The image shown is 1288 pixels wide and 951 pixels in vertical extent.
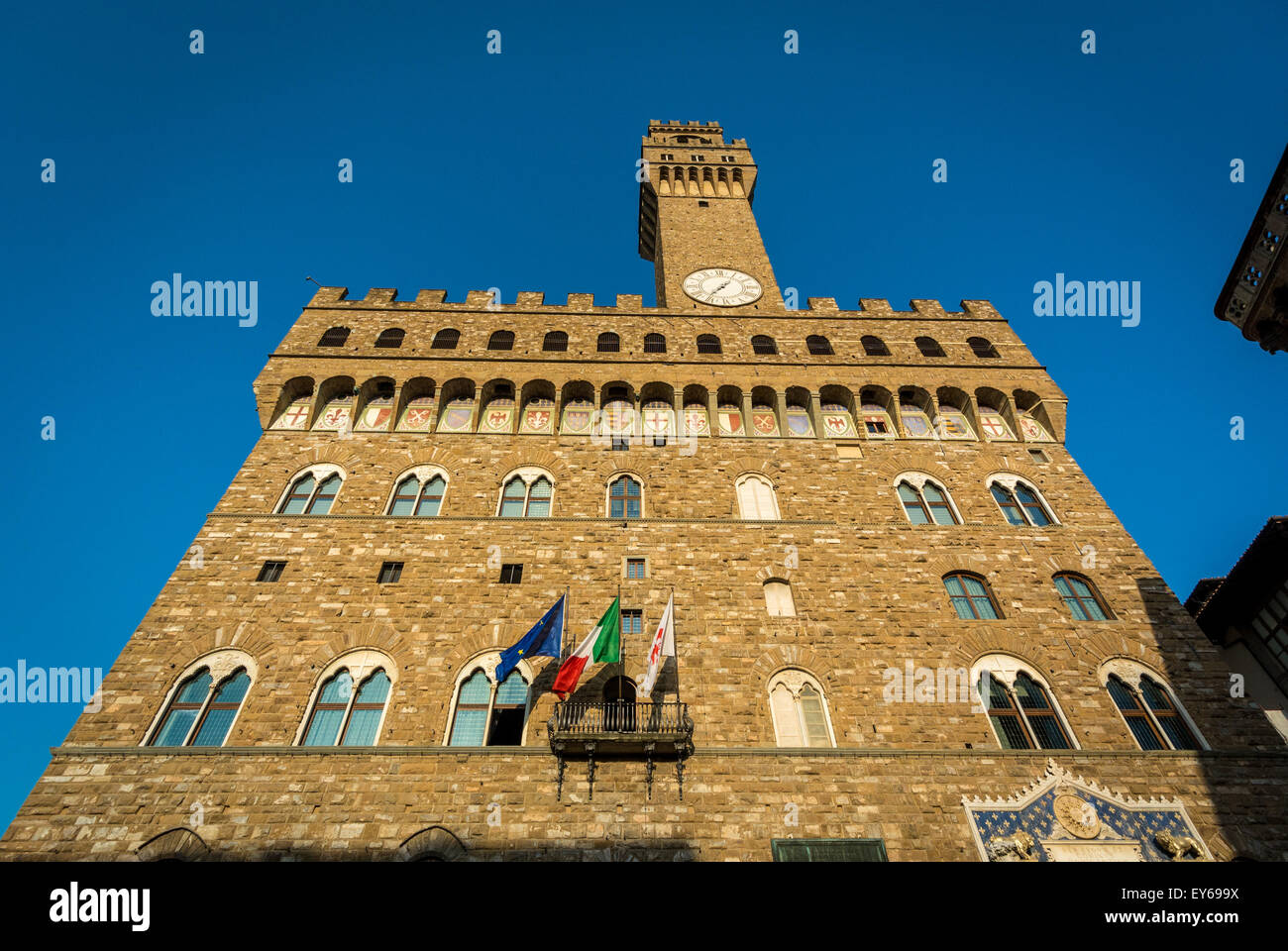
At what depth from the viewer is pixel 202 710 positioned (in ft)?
42.2

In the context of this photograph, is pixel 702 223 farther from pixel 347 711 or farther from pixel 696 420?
pixel 347 711

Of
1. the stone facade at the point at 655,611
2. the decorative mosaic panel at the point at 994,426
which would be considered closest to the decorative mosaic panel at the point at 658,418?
the stone facade at the point at 655,611

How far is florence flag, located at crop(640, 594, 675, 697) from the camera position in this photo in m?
12.5

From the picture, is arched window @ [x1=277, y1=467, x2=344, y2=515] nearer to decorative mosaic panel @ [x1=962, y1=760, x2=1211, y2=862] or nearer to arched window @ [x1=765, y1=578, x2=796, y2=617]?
arched window @ [x1=765, y1=578, x2=796, y2=617]

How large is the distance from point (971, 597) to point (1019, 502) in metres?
3.64

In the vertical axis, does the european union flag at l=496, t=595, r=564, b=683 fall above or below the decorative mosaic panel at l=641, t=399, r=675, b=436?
below

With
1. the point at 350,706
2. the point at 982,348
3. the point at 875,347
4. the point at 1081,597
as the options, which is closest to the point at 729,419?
the point at 875,347

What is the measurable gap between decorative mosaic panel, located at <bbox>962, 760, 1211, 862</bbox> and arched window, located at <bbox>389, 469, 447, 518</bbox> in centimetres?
1214

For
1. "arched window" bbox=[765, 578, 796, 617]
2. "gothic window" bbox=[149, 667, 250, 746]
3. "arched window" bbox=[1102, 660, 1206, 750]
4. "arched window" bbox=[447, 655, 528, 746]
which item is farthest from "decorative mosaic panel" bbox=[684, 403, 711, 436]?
"gothic window" bbox=[149, 667, 250, 746]

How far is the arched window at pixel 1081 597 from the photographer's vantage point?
50.2 feet

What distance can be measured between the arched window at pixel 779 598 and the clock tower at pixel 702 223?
1010 centimetres

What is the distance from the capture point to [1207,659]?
563 inches
